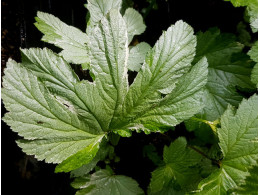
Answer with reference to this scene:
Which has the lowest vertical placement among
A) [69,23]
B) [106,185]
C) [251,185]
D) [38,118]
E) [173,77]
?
[106,185]

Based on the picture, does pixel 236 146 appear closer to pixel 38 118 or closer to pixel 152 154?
pixel 152 154

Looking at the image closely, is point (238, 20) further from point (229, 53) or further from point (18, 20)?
point (18, 20)

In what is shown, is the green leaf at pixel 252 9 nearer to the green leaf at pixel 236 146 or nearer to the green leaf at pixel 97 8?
the green leaf at pixel 236 146

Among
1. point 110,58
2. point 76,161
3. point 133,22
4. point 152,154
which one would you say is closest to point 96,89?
point 110,58

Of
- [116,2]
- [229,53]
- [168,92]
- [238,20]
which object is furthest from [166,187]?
[238,20]

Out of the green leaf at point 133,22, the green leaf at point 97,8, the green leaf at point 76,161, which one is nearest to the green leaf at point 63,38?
the green leaf at point 97,8
